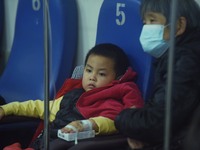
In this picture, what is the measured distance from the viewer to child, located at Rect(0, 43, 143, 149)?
6.05 ft

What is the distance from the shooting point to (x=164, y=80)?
167 centimetres

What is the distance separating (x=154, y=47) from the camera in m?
1.75

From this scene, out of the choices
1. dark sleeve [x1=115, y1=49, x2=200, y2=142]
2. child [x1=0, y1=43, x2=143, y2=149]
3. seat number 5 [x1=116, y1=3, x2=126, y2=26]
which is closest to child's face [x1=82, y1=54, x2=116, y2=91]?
child [x1=0, y1=43, x2=143, y2=149]

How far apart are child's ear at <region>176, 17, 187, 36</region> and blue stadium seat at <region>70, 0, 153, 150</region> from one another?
22 cm

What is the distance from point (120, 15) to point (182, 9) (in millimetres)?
413

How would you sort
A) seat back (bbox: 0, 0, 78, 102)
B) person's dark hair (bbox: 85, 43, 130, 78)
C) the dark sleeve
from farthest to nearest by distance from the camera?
seat back (bbox: 0, 0, 78, 102) < person's dark hair (bbox: 85, 43, 130, 78) < the dark sleeve

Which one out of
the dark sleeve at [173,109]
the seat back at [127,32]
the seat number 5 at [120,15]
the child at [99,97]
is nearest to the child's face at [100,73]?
the child at [99,97]

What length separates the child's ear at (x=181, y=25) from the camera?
1699 millimetres

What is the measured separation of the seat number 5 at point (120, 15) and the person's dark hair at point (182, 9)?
288 millimetres

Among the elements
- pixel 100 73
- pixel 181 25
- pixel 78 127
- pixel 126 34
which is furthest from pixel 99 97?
pixel 181 25

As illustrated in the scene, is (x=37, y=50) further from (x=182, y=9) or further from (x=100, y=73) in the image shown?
(x=182, y=9)

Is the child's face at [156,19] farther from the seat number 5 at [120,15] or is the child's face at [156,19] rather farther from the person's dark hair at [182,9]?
the seat number 5 at [120,15]

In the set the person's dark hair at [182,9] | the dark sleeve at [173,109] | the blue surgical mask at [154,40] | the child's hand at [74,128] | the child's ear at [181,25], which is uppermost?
the person's dark hair at [182,9]

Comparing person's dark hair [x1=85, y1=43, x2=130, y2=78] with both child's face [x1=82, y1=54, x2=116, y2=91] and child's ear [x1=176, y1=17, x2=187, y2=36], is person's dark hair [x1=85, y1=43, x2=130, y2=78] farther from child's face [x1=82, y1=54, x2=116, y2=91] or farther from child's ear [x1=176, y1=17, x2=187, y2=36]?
child's ear [x1=176, y1=17, x2=187, y2=36]
